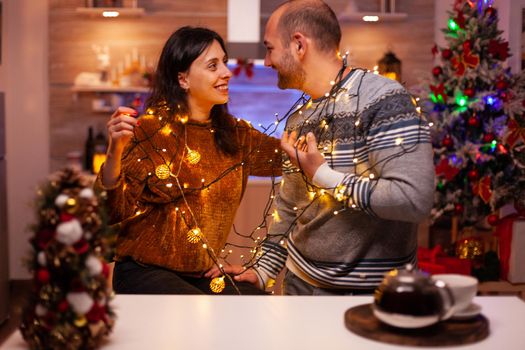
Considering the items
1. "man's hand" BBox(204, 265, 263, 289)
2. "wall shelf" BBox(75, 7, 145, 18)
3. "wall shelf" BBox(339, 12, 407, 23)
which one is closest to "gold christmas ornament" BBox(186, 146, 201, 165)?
"man's hand" BBox(204, 265, 263, 289)

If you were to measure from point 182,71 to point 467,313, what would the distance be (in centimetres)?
175

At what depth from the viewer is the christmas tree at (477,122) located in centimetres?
452

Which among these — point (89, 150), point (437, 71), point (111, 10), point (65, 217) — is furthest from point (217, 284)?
point (111, 10)

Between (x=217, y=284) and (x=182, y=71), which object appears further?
(x=182, y=71)

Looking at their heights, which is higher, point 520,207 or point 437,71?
point 437,71

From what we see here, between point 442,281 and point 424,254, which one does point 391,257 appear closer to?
point 442,281

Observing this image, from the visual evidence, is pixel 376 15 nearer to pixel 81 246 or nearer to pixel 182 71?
pixel 182 71

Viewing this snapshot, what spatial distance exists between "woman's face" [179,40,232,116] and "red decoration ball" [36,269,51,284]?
161 centimetres

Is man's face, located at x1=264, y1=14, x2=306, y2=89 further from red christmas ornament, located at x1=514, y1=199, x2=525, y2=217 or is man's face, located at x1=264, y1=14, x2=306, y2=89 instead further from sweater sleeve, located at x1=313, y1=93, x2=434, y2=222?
red christmas ornament, located at x1=514, y1=199, x2=525, y2=217

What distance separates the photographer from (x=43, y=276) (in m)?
1.30

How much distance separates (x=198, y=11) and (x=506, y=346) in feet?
15.1

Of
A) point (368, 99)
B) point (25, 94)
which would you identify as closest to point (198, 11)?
point (25, 94)

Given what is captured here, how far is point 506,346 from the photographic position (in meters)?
A: 1.39

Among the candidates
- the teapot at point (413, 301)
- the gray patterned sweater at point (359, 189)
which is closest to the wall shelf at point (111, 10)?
the gray patterned sweater at point (359, 189)
